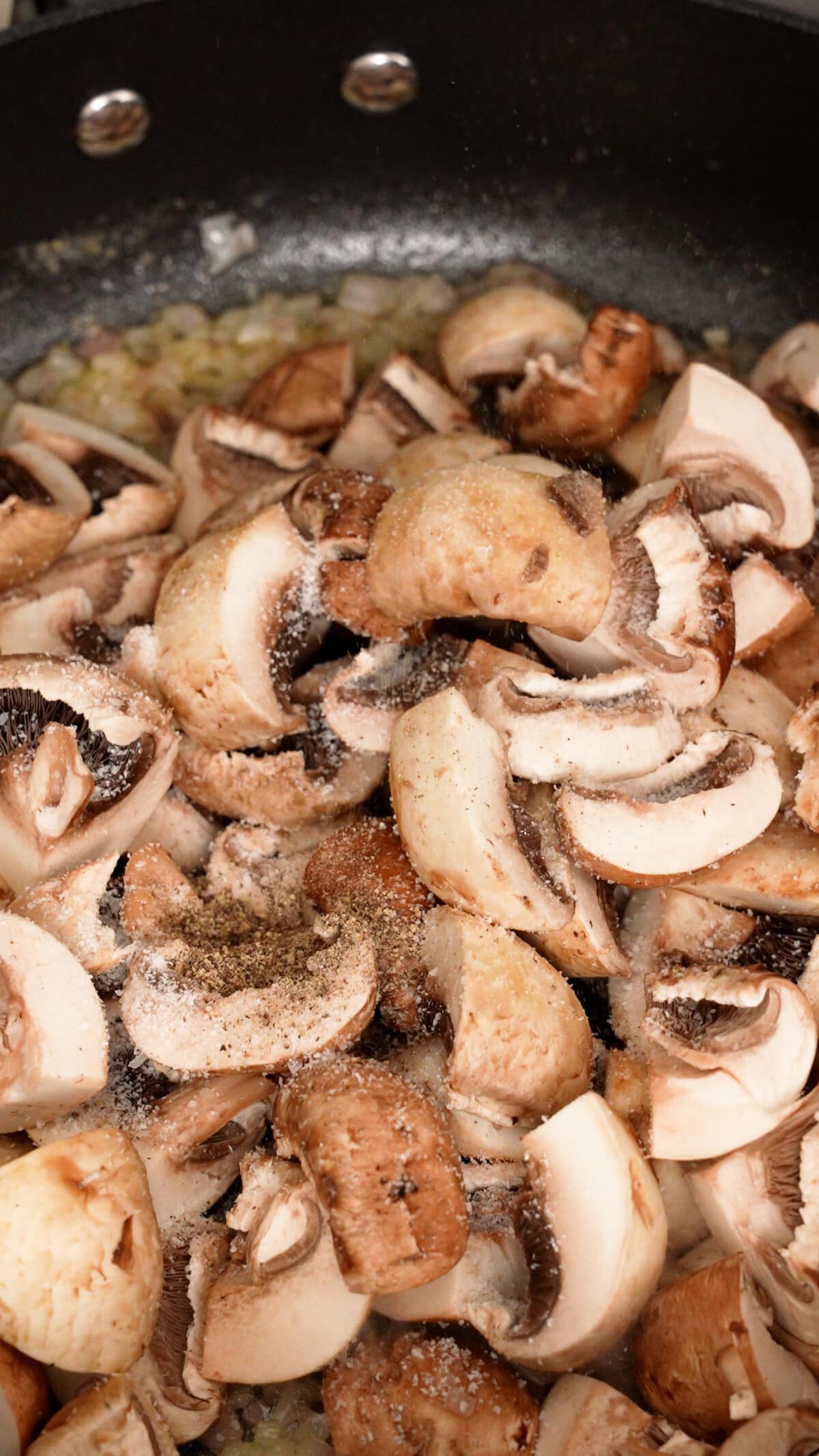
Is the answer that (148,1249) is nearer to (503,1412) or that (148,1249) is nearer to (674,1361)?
(503,1412)

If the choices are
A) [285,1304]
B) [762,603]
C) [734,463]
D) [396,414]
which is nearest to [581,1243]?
[285,1304]

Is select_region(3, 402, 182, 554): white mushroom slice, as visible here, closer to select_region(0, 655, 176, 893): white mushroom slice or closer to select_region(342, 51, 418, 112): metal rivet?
select_region(0, 655, 176, 893): white mushroom slice

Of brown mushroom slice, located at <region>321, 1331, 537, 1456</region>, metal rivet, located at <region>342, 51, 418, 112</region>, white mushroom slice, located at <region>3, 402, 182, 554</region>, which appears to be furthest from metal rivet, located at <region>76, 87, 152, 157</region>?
brown mushroom slice, located at <region>321, 1331, 537, 1456</region>

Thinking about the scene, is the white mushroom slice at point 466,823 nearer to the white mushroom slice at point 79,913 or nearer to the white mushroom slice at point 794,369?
the white mushroom slice at point 79,913

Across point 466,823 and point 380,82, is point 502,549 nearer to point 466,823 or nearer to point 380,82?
point 466,823

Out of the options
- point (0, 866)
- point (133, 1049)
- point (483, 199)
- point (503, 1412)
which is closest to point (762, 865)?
point (503, 1412)
